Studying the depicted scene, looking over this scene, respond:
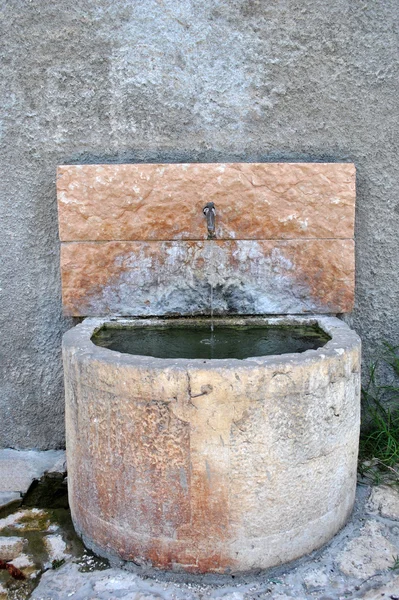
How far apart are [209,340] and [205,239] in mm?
477

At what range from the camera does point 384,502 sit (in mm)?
2125

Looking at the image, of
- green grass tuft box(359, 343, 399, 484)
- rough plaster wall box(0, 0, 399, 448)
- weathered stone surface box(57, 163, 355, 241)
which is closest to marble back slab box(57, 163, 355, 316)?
weathered stone surface box(57, 163, 355, 241)

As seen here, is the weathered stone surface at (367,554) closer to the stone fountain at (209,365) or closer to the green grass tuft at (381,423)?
the stone fountain at (209,365)

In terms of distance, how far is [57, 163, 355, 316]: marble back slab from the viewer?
7.72 ft

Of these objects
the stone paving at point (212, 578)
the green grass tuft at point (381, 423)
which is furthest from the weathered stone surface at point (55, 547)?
the green grass tuft at point (381, 423)

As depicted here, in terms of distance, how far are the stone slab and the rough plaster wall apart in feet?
2.68

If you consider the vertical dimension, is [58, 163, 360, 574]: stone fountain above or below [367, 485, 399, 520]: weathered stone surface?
above

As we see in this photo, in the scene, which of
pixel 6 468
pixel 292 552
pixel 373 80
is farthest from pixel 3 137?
pixel 292 552

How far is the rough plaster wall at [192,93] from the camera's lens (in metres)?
2.34

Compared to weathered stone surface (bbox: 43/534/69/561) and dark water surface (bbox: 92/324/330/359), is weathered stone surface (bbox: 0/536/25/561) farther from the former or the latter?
dark water surface (bbox: 92/324/330/359)

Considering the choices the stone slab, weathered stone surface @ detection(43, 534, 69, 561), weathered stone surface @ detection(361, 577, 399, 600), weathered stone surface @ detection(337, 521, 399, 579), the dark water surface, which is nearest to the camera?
weathered stone surface @ detection(361, 577, 399, 600)

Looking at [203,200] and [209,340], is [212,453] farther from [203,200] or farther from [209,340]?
[203,200]

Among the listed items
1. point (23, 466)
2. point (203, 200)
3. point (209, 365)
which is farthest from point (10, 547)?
point (203, 200)

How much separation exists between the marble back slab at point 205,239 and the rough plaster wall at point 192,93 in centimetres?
11
